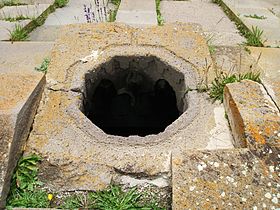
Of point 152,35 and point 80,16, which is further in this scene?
point 80,16

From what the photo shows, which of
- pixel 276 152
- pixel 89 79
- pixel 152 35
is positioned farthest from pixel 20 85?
pixel 276 152

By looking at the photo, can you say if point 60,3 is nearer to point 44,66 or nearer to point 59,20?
point 59,20

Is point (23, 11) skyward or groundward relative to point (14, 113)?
groundward

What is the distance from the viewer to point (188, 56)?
9.25ft

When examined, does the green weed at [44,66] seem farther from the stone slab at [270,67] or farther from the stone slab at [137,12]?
the stone slab at [270,67]

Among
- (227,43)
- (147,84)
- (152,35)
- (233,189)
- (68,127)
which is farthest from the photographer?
(227,43)

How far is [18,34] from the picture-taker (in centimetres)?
345

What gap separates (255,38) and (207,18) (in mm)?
1049

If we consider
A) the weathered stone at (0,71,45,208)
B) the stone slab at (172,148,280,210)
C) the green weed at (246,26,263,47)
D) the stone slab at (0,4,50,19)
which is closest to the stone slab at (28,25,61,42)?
the stone slab at (0,4,50,19)

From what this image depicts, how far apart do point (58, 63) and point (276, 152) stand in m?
1.75

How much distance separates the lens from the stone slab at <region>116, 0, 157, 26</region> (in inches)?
165

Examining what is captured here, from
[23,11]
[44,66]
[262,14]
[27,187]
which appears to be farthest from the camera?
[262,14]

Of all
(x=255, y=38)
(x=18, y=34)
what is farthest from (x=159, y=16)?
(x=18, y=34)

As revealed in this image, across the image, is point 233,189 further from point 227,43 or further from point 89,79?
point 227,43
